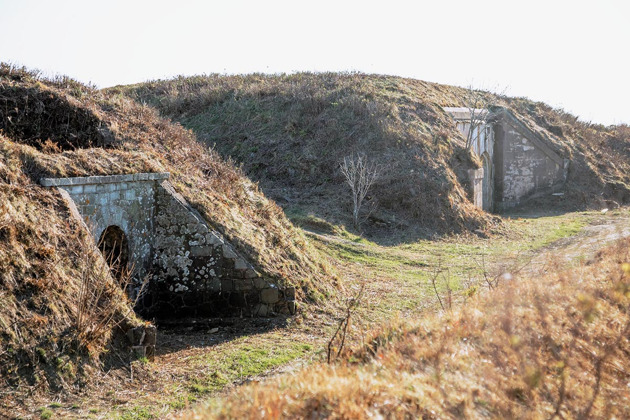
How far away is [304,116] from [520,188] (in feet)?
39.6

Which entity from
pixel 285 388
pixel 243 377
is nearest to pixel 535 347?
pixel 285 388

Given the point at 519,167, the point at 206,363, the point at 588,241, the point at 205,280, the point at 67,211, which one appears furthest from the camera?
the point at 519,167

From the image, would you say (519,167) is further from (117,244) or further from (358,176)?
(117,244)

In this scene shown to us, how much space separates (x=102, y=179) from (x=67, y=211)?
1126mm

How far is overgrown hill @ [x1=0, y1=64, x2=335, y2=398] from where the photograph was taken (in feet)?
23.9

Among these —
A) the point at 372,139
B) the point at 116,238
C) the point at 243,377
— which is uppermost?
the point at 372,139

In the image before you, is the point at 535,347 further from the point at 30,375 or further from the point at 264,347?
the point at 30,375

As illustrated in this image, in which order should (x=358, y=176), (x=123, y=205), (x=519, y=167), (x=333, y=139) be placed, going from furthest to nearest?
1. (x=519, y=167)
2. (x=333, y=139)
3. (x=358, y=176)
4. (x=123, y=205)

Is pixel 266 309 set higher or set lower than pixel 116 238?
lower

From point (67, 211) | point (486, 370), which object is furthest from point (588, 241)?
point (67, 211)

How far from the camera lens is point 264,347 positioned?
948 centimetres

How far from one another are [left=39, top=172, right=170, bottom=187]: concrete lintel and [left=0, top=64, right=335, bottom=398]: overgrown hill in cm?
19

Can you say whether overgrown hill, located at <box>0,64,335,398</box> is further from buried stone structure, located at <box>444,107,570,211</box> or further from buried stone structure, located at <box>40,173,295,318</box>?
buried stone structure, located at <box>444,107,570,211</box>

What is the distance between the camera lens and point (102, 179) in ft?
33.3
